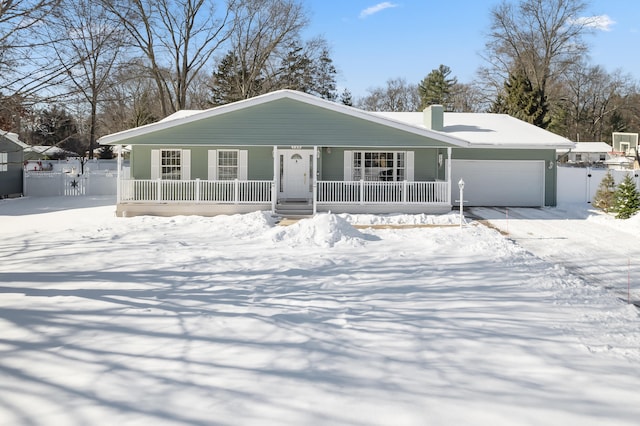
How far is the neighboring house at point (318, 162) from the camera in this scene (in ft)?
58.4

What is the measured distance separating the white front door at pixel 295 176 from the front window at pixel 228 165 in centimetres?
172

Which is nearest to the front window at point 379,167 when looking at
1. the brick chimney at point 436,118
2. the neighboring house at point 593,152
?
the brick chimney at point 436,118

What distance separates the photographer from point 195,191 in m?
18.8

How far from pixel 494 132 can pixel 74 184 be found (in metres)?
21.0

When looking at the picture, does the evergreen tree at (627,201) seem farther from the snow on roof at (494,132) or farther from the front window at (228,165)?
the front window at (228,165)

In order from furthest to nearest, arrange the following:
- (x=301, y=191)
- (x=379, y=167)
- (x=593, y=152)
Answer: (x=593, y=152), (x=379, y=167), (x=301, y=191)

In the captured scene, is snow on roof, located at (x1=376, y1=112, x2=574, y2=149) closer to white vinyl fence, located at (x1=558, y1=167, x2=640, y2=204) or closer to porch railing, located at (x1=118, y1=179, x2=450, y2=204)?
porch railing, located at (x1=118, y1=179, x2=450, y2=204)

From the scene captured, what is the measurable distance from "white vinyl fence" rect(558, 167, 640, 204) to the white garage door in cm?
282

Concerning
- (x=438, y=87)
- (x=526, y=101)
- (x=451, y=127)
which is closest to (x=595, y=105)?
(x=438, y=87)

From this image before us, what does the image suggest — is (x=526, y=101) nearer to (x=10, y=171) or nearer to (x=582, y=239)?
(x=582, y=239)

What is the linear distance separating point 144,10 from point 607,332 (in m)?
34.1

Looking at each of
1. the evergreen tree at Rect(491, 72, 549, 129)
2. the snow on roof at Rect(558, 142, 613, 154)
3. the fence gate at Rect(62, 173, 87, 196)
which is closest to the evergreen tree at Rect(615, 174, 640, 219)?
the evergreen tree at Rect(491, 72, 549, 129)

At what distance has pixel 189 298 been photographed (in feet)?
25.0

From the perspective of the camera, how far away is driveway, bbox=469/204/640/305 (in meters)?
9.45
